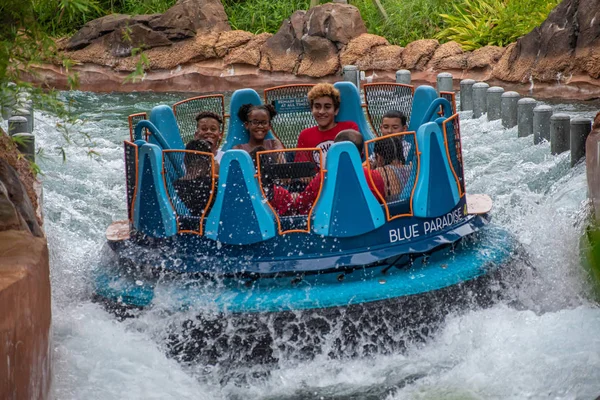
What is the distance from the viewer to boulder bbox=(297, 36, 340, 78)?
1333 cm

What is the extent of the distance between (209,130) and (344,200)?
1.44 m

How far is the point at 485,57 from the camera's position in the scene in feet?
40.7

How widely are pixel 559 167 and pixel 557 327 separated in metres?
3.30

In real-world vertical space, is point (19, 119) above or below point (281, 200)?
above

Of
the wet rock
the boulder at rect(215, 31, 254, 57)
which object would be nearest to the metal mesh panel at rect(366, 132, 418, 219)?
the wet rock

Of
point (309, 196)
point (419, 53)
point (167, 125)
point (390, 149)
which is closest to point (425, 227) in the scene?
point (390, 149)

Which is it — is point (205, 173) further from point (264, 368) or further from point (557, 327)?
point (557, 327)

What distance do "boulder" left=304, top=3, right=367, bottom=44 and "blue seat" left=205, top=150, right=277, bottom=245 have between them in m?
9.18

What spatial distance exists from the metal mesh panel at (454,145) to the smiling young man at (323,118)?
831mm

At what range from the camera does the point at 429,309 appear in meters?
4.64

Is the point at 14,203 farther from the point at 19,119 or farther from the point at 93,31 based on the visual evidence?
the point at 93,31

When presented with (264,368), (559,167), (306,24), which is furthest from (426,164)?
(306,24)

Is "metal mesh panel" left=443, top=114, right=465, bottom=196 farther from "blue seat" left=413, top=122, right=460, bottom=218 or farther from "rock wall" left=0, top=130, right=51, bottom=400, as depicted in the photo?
"rock wall" left=0, top=130, right=51, bottom=400


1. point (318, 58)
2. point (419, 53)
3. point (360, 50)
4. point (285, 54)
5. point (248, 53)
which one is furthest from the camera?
point (248, 53)
